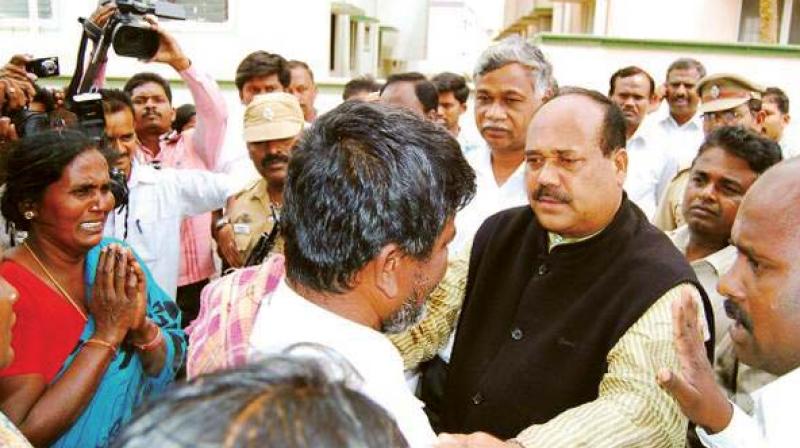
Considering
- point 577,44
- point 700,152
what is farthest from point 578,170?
point 577,44

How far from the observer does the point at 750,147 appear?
265cm

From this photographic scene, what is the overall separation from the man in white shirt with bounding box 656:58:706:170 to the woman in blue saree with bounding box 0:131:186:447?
4484 mm

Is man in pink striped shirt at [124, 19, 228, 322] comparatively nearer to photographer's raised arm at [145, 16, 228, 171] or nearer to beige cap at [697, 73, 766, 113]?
photographer's raised arm at [145, 16, 228, 171]

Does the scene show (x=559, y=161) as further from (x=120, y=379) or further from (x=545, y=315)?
(x=120, y=379)

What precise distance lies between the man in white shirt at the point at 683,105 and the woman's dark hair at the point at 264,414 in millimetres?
5311

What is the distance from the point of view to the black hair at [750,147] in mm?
2637

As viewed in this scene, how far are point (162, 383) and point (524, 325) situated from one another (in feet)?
4.13

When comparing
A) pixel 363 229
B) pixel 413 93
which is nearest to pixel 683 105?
pixel 413 93

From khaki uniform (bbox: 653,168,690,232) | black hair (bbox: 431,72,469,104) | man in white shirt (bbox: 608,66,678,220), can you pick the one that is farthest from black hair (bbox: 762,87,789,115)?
khaki uniform (bbox: 653,168,690,232)

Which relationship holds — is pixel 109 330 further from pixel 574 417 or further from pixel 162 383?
pixel 574 417

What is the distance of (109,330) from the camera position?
212 cm

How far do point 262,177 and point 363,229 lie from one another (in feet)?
6.77

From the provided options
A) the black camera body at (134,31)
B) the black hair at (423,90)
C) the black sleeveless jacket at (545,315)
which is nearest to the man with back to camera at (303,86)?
the black hair at (423,90)

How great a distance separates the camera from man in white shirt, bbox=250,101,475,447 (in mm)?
1262
